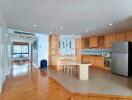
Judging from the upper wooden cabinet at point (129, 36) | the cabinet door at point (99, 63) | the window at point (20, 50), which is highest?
the upper wooden cabinet at point (129, 36)

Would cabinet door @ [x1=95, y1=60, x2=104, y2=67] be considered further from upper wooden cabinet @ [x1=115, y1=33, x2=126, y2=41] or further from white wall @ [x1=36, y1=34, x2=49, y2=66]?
white wall @ [x1=36, y1=34, x2=49, y2=66]

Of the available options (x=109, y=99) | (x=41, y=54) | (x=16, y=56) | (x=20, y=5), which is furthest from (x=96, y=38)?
(x=16, y=56)

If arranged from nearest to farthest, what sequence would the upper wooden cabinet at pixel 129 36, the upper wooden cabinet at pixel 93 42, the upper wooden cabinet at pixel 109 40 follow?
1. the upper wooden cabinet at pixel 129 36
2. the upper wooden cabinet at pixel 109 40
3. the upper wooden cabinet at pixel 93 42

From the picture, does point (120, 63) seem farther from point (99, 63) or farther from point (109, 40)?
point (99, 63)

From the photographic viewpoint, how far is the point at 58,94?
3.79 metres

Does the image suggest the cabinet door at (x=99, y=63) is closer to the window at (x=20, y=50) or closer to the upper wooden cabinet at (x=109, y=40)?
the upper wooden cabinet at (x=109, y=40)

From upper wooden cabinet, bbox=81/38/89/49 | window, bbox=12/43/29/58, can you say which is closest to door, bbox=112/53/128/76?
upper wooden cabinet, bbox=81/38/89/49

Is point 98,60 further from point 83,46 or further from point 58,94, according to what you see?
point 58,94

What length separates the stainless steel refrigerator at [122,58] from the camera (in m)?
5.86

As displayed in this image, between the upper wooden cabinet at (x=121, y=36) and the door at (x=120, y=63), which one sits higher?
the upper wooden cabinet at (x=121, y=36)

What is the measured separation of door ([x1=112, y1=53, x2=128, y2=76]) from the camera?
5.89 metres

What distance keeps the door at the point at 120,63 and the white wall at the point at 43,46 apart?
15.4 feet

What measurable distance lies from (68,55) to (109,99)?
491cm

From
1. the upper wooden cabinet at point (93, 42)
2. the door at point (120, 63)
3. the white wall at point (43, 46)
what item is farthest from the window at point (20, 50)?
the door at point (120, 63)
